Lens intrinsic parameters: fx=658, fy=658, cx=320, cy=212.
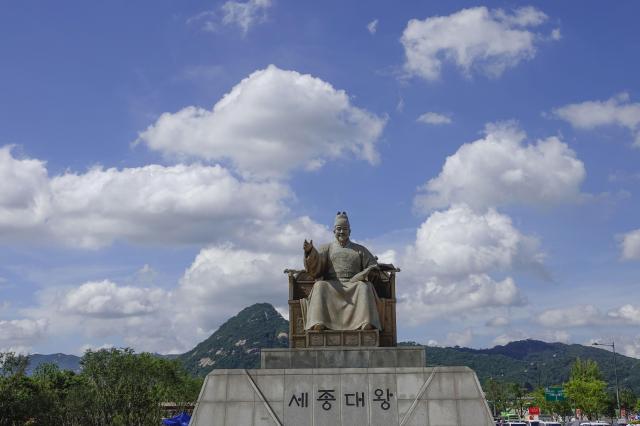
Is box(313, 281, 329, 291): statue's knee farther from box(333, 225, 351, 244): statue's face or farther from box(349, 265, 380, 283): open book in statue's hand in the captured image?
box(333, 225, 351, 244): statue's face

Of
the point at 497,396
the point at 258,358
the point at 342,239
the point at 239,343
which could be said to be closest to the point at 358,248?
the point at 342,239

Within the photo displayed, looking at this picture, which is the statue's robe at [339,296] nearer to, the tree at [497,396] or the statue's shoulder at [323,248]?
the statue's shoulder at [323,248]

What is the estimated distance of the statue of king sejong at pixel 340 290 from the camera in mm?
12078

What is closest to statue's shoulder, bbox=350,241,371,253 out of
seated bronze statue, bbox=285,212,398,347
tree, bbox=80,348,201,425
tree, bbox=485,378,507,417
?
seated bronze statue, bbox=285,212,398,347

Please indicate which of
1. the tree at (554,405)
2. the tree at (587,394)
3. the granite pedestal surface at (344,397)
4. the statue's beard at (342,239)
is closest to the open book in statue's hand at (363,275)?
the statue's beard at (342,239)

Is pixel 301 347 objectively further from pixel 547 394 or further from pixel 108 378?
pixel 547 394

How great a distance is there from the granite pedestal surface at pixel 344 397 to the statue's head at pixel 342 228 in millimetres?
2988

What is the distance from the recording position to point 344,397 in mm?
11219

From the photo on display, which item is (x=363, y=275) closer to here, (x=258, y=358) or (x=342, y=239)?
(x=342, y=239)

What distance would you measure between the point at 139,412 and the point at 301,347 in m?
15.2

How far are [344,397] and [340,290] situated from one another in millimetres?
2047

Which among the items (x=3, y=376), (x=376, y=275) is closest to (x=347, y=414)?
(x=376, y=275)

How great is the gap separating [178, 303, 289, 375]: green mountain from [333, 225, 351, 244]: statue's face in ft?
487

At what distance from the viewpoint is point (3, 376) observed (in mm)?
24953
